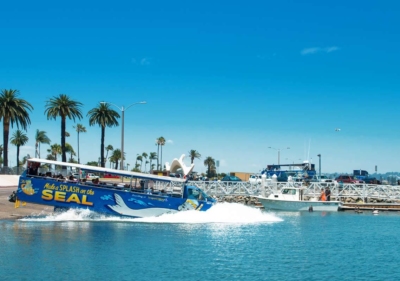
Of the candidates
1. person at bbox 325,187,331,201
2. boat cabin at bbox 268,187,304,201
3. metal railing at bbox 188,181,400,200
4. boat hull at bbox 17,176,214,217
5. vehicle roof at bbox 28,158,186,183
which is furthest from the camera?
metal railing at bbox 188,181,400,200

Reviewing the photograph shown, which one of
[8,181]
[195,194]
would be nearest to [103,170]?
[195,194]

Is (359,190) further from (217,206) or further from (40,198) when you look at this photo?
(40,198)

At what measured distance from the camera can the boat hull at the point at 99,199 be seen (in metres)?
35.5

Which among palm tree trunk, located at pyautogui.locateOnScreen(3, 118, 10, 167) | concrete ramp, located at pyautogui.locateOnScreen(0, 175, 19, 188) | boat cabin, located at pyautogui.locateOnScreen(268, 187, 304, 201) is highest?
palm tree trunk, located at pyautogui.locateOnScreen(3, 118, 10, 167)

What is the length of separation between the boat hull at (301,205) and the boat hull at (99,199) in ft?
62.9

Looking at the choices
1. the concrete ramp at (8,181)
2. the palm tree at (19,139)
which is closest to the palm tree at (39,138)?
the palm tree at (19,139)

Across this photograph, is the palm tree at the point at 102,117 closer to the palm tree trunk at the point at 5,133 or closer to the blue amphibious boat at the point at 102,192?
the palm tree trunk at the point at 5,133

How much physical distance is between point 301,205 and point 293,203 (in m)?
0.83

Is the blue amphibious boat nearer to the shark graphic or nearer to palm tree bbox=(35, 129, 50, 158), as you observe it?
the shark graphic

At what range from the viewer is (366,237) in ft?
111

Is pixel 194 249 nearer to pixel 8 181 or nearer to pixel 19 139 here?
pixel 8 181

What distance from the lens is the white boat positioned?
5516cm

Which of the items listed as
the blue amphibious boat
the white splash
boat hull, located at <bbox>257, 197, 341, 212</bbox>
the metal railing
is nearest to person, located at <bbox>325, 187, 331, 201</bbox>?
the metal railing

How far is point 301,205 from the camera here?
55281 mm
